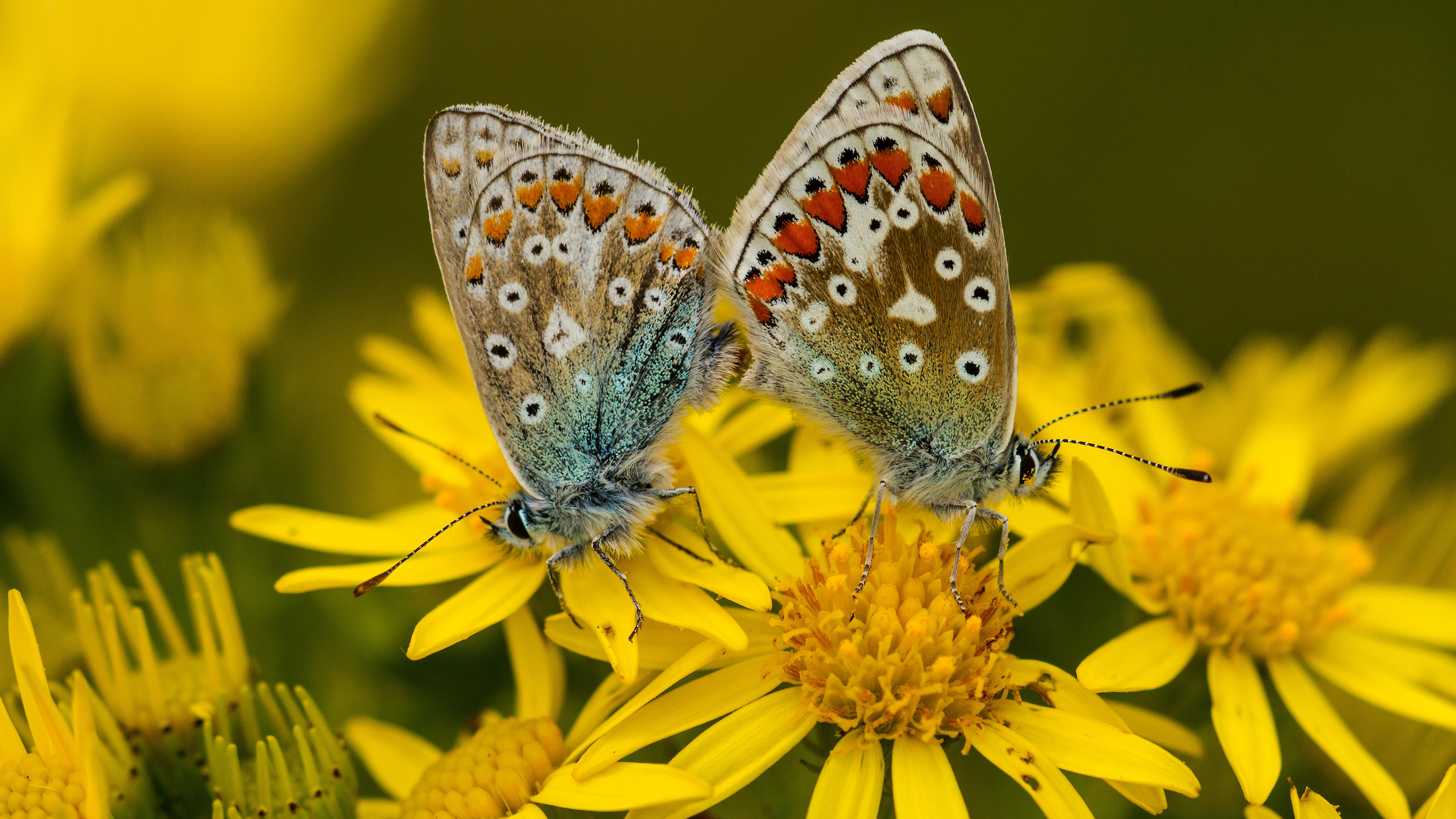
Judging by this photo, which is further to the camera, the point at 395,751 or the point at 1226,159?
the point at 1226,159

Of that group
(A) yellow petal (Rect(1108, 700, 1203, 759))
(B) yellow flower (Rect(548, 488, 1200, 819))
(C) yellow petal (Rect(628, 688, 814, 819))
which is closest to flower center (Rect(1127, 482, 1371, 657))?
(A) yellow petal (Rect(1108, 700, 1203, 759))

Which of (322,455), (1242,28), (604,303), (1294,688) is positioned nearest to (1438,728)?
(1294,688)

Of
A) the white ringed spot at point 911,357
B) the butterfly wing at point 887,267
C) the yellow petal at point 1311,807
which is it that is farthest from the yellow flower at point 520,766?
the yellow petal at point 1311,807

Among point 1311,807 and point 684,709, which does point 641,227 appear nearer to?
point 684,709

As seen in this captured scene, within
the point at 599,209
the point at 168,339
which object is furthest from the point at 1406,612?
the point at 168,339

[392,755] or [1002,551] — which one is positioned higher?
[1002,551]

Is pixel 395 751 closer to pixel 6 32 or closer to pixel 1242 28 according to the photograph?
pixel 6 32
